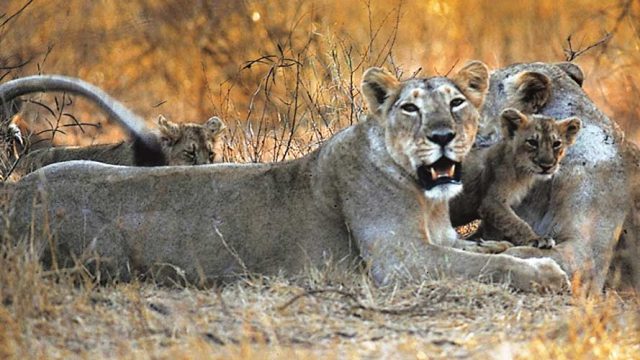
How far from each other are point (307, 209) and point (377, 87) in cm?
68

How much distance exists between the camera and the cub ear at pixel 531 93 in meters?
8.17

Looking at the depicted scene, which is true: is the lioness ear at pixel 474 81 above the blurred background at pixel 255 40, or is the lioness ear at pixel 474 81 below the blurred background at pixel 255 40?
below

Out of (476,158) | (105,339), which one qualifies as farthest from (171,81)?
(105,339)

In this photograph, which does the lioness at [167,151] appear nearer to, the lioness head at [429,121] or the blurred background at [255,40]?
the lioness head at [429,121]

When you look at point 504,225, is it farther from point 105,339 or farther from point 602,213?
point 105,339

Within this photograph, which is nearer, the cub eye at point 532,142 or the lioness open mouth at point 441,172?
the lioness open mouth at point 441,172

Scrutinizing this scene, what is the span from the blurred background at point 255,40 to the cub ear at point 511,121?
19.7ft

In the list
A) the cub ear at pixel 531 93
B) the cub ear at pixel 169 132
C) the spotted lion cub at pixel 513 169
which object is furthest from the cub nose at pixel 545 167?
the cub ear at pixel 169 132

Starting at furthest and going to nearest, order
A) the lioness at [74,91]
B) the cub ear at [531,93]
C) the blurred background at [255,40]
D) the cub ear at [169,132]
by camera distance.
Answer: the blurred background at [255,40] < the cub ear at [169,132] < the lioness at [74,91] < the cub ear at [531,93]

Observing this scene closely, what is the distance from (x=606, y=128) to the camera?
8.12 meters

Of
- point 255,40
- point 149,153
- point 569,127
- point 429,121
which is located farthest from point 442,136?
point 255,40

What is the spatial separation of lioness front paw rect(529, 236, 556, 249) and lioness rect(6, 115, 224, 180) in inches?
108

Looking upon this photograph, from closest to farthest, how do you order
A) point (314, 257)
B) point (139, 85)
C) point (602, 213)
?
point (314, 257) < point (602, 213) < point (139, 85)

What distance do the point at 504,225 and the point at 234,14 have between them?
27.4 feet
